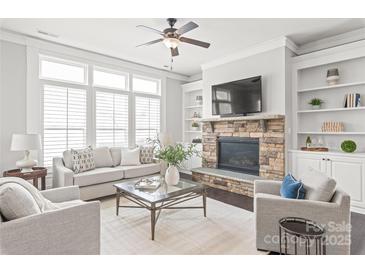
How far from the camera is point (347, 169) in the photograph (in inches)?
126

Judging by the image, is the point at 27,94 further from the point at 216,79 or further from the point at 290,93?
the point at 290,93

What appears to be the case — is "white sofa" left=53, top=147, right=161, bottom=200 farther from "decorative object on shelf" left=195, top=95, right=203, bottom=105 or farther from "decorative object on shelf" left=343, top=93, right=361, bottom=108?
"decorative object on shelf" left=343, top=93, right=361, bottom=108

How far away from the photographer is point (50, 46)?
3914mm

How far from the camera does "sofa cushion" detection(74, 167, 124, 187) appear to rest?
11.3 feet

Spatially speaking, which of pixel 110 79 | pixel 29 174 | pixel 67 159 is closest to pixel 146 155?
pixel 67 159

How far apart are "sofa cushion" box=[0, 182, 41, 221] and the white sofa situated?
6.12 ft

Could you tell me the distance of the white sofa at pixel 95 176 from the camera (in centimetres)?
340

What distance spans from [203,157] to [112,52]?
10.2 ft

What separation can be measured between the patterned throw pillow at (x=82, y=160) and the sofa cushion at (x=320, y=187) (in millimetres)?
3449

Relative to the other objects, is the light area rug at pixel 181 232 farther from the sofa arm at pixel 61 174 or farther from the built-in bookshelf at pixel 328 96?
the built-in bookshelf at pixel 328 96

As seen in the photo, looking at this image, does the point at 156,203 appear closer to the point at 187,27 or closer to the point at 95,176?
the point at 95,176

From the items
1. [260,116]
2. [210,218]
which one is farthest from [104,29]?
[210,218]

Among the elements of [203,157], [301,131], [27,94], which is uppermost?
[27,94]

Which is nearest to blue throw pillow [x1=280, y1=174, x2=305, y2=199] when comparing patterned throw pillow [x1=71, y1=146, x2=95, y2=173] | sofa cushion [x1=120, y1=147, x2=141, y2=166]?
sofa cushion [x1=120, y1=147, x2=141, y2=166]
